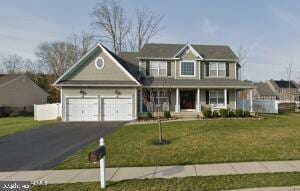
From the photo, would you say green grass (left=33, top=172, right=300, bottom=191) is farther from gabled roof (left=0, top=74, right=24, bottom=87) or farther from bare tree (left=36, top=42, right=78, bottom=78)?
bare tree (left=36, top=42, right=78, bottom=78)

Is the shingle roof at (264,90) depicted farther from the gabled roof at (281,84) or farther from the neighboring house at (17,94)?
the neighboring house at (17,94)

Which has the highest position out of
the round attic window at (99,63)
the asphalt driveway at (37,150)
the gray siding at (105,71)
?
the round attic window at (99,63)

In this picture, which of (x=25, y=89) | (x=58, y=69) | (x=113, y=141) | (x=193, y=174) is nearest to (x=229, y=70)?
(x=113, y=141)

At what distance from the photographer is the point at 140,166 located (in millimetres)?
9969

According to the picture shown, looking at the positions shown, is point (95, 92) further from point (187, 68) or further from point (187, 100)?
point (187, 68)

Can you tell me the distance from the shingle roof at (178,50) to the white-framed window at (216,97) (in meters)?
3.68

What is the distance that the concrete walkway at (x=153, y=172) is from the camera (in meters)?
8.74

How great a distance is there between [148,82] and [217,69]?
7513 mm

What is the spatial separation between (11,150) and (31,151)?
3.85ft

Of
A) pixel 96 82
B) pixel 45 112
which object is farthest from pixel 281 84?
pixel 96 82

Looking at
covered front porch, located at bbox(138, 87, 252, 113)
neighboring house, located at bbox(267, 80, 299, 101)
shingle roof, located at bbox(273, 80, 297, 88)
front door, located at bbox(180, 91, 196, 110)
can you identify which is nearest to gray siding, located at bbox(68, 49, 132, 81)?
covered front porch, located at bbox(138, 87, 252, 113)

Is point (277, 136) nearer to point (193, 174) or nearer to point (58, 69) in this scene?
point (193, 174)

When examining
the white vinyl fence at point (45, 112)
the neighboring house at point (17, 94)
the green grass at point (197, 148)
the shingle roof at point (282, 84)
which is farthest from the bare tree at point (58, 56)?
the shingle roof at point (282, 84)

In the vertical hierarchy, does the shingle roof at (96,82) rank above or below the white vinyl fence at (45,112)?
above
